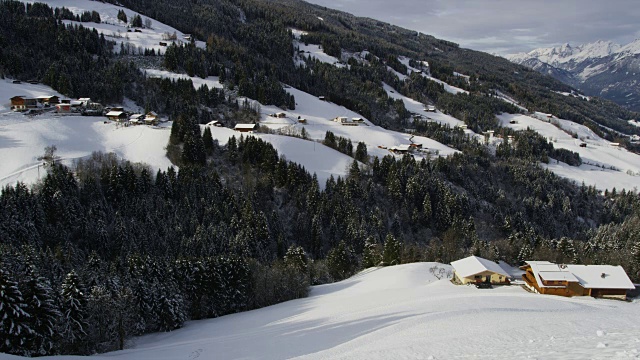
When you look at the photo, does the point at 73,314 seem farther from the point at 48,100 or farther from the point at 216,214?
the point at 48,100

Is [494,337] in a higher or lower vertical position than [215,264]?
higher

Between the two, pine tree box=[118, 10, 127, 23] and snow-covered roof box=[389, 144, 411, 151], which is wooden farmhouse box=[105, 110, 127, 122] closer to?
snow-covered roof box=[389, 144, 411, 151]

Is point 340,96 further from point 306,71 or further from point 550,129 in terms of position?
point 550,129

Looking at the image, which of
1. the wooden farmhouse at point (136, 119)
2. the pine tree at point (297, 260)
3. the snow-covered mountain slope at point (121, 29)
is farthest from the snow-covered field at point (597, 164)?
the snow-covered mountain slope at point (121, 29)

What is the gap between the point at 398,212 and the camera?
89.8 m

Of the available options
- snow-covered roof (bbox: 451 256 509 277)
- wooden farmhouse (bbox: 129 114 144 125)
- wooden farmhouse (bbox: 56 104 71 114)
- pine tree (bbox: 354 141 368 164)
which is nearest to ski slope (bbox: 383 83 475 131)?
pine tree (bbox: 354 141 368 164)

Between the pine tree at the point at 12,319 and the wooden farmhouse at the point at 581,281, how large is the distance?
1879 inches

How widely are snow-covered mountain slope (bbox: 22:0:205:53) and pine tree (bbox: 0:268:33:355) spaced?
5526 inches

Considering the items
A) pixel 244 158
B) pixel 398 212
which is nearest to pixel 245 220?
pixel 244 158

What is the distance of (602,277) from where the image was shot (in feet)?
147

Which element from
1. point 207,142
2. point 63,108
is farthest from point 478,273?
point 63,108

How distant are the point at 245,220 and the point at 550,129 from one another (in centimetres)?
18449

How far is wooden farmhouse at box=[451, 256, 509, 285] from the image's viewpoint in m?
46.6

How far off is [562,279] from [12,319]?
165 feet
